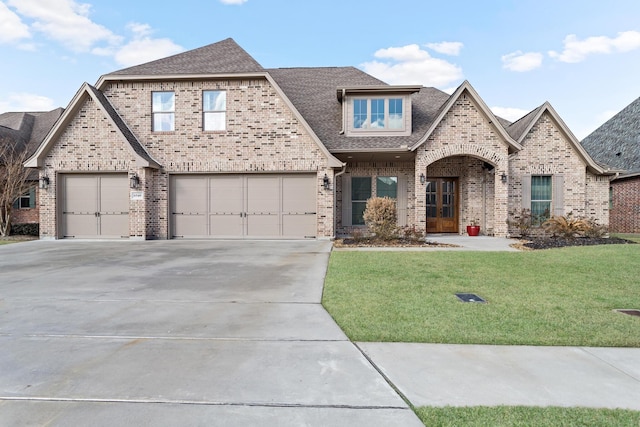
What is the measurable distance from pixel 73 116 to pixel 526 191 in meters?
18.4

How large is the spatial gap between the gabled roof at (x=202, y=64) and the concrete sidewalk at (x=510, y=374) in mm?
13225

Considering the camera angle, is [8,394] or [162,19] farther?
[162,19]

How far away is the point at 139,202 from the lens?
13766 mm

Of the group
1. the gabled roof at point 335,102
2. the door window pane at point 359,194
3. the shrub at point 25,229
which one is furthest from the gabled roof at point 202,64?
the shrub at point 25,229

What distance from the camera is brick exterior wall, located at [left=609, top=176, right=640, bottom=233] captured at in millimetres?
18203

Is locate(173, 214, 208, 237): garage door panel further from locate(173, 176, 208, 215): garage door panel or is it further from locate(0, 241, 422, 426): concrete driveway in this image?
locate(0, 241, 422, 426): concrete driveway

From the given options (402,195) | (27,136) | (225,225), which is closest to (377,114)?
(402,195)

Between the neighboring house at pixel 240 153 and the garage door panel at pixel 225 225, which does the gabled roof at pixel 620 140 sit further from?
the garage door panel at pixel 225 225

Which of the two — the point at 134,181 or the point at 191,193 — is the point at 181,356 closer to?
the point at 191,193

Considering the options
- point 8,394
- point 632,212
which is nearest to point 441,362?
point 8,394

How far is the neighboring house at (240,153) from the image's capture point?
1386 cm

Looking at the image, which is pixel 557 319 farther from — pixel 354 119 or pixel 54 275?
pixel 354 119

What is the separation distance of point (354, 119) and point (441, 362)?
1314 cm

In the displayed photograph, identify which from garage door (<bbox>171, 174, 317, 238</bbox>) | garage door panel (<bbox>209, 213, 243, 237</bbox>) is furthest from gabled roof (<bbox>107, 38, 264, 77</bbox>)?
garage door panel (<bbox>209, 213, 243, 237</bbox>)
